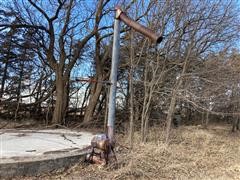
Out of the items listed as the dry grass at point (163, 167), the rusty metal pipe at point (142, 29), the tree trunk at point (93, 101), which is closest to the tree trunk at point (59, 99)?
the tree trunk at point (93, 101)

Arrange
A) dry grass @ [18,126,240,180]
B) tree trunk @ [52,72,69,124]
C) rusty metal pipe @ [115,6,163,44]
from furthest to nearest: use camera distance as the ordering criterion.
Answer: tree trunk @ [52,72,69,124]
dry grass @ [18,126,240,180]
rusty metal pipe @ [115,6,163,44]

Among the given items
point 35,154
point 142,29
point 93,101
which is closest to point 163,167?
point 35,154

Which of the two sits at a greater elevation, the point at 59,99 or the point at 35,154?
the point at 59,99

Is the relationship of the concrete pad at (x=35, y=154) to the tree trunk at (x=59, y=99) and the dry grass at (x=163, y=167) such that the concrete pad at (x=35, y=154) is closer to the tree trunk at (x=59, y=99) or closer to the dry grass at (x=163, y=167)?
the dry grass at (x=163, y=167)

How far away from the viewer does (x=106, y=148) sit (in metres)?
4.87

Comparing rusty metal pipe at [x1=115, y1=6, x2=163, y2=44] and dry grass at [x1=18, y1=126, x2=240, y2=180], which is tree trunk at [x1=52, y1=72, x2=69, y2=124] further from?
rusty metal pipe at [x1=115, y1=6, x2=163, y2=44]

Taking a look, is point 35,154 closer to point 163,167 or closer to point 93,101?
point 163,167

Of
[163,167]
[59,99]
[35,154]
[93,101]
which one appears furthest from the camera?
[93,101]

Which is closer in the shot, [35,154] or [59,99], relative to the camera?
[35,154]

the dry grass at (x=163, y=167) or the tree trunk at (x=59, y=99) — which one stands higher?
the tree trunk at (x=59, y=99)

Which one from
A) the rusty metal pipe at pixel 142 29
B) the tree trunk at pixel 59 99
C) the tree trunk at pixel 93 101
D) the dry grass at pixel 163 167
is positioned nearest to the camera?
the rusty metal pipe at pixel 142 29

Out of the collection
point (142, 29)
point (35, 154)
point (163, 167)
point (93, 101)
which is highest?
point (142, 29)

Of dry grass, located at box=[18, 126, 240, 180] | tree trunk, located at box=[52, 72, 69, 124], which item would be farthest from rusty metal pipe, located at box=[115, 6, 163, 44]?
tree trunk, located at box=[52, 72, 69, 124]

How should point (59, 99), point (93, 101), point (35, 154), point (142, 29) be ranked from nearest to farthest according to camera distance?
point (142, 29) → point (35, 154) → point (59, 99) → point (93, 101)
